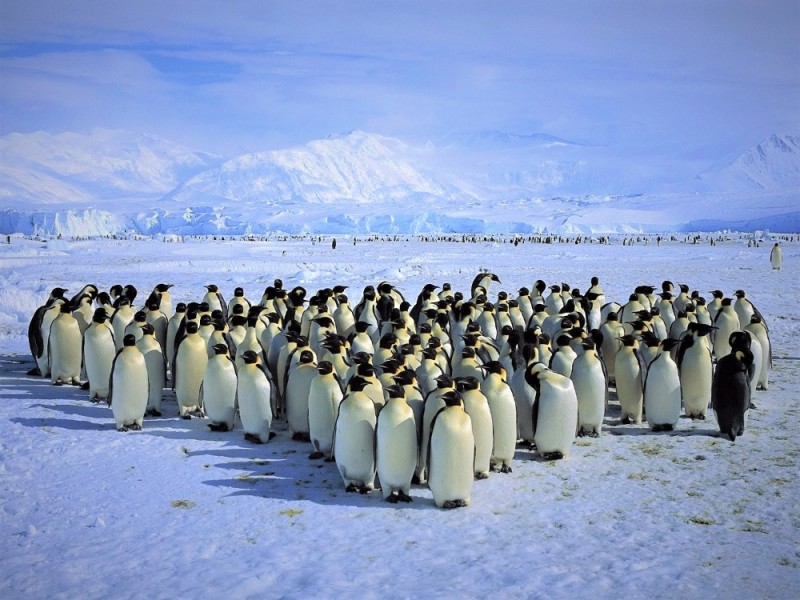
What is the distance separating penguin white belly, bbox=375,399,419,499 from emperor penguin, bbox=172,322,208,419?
2.57m

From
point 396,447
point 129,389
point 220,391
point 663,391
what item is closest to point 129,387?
point 129,389

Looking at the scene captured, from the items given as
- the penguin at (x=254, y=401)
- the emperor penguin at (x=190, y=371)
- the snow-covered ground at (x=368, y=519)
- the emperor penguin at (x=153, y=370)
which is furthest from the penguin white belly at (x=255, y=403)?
the emperor penguin at (x=153, y=370)

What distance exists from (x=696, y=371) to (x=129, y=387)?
16.4 feet

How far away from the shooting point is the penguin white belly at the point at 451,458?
459cm

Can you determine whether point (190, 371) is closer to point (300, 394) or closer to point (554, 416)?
point (300, 394)

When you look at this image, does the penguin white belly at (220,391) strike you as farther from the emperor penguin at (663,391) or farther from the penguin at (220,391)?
the emperor penguin at (663,391)

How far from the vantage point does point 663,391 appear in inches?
247

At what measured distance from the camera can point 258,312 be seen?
7.93 m

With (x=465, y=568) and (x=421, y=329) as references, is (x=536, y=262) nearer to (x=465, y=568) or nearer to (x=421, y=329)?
(x=421, y=329)

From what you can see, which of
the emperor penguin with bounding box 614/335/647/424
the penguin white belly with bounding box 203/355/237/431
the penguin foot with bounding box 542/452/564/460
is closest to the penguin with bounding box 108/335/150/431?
the penguin white belly with bounding box 203/355/237/431

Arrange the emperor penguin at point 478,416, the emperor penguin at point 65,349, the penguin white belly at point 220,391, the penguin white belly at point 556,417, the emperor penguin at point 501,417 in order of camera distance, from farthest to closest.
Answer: the emperor penguin at point 65,349
the penguin white belly at point 220,391
the penguin white belly at point 556,417
the emperor penguin at point 501,417
the emperor penguin at point 478,416

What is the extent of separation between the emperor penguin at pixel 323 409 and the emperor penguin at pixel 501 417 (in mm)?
1145

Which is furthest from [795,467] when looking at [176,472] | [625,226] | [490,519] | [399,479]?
[625,226]

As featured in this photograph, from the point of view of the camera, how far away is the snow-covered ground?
3.67 meters
